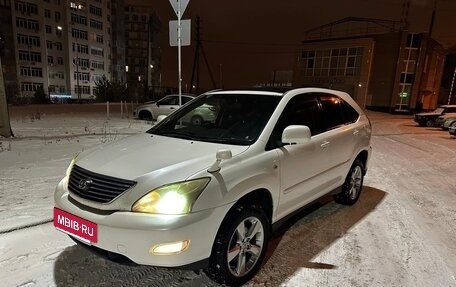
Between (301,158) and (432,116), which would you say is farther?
(432,116)

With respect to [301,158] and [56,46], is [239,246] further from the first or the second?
[56,46]

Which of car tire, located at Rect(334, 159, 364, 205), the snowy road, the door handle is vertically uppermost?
the door handle

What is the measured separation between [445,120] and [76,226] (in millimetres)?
20977

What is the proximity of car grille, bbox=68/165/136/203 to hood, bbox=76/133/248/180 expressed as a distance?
0.04 m

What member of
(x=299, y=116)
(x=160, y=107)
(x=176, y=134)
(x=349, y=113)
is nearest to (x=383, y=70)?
(x=160, y=107)

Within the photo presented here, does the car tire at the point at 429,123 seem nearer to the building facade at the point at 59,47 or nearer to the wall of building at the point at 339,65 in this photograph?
the wall of building at the point at 339,65

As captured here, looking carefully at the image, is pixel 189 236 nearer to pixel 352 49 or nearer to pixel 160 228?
pixel 160 228

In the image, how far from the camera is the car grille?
2.44m

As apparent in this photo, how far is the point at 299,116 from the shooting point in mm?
3672

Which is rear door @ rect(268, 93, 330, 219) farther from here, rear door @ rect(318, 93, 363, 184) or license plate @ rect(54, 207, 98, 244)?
license plate @ rect(54, 207, 98, 244)

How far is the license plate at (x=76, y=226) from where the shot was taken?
2.44 m

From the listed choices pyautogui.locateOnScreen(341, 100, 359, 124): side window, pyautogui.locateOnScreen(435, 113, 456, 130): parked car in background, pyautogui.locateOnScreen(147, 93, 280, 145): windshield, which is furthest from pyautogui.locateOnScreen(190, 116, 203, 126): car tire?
pyautogui.locateOnScreen(435, 113, 456, 130): parked car in background

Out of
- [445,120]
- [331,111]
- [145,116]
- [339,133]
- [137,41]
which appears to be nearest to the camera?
[339,133]

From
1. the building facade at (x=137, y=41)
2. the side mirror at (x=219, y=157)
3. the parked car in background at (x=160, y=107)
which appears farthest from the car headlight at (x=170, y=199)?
the building facade at (x=137, y=41)
